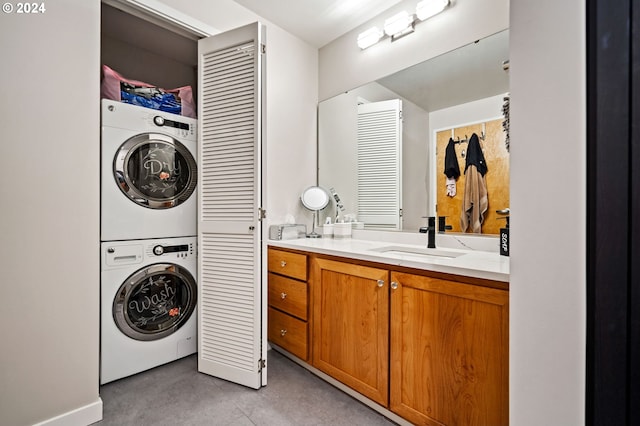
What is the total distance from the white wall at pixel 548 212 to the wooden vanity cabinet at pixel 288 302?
1.31 metres

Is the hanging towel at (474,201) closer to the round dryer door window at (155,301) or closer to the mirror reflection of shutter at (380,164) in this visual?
the mirror reflection of shutter at (380,164)

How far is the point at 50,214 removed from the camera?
1.39m

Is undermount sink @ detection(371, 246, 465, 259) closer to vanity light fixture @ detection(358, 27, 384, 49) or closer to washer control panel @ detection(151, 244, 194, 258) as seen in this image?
washer control panel @ detection(151, 244, 194, 258)

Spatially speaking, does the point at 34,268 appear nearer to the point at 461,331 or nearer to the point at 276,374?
the point at 276,374

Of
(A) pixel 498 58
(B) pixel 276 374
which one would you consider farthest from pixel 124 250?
(A) pixel 498 58

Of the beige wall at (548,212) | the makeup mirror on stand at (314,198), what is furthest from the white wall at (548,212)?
the makeup mirror on stand at (314,198)

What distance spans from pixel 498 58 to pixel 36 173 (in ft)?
8.17

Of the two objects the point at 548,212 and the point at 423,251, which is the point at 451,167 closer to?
the point at 423,251

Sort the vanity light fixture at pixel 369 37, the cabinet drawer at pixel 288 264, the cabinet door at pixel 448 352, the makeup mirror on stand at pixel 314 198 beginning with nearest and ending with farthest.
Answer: the cabinet door at pixel 448 352 → the cabinet drawer at pixel 288 264 → the vanity light fixture at pixel 369 37 → the makeup mirror on stand at pixel 314 198

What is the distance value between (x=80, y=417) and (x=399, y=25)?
3.00m

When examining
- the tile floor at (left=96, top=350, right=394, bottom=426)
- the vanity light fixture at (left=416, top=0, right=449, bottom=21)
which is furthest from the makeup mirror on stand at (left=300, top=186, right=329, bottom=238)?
the vanity light fixture at (left=416, top=0, right=449, bottom=21)

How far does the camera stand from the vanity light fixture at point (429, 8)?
181 centimetres

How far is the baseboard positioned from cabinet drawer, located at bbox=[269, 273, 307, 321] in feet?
3.64

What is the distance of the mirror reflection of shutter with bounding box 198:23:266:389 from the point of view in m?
1.76
